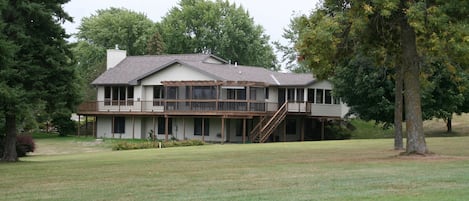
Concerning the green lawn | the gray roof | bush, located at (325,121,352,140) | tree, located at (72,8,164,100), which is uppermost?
tree, located at (72,8,164,100)

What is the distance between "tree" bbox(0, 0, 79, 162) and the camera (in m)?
26.9

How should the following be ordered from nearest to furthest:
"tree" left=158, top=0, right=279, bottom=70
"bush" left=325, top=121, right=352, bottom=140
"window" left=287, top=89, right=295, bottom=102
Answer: "window" left=287, top=89, right=295, bottom=102 < "bush" left=325, top=121, right=352, bottom=140 < "tree" left=158, top=0, right=279, bottom=70

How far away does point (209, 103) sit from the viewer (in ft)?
163

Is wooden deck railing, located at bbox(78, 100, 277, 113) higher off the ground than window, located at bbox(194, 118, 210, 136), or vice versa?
wooden deck railing, located at bbox(78, 100, 277, 113)

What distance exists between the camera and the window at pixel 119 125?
57094mm

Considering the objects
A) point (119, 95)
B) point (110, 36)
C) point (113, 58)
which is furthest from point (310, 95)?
point (110, 36)

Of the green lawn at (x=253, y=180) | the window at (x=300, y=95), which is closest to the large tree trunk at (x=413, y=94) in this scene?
the green lawn at (x=253, y=180)

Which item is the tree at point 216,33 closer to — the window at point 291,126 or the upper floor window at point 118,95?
the upper floor window at point 118,95

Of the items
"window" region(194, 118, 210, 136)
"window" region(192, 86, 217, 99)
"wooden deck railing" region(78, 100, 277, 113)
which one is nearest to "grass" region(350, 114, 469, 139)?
"wooden deck railing" region(78, 100, 277, 113)

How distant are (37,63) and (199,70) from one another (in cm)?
2436

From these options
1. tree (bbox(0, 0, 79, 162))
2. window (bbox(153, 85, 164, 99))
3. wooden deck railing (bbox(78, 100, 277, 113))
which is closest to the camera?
tree (bbox(0, 0, 79, 162))

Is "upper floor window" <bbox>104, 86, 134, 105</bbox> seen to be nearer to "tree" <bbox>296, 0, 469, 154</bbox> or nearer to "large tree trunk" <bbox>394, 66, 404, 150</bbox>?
"large tree trunk" <bbox>394, 66, 404, 150</bbox>

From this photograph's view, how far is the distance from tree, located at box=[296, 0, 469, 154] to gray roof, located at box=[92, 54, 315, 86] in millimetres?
25643

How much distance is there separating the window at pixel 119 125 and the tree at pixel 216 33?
2913cm
